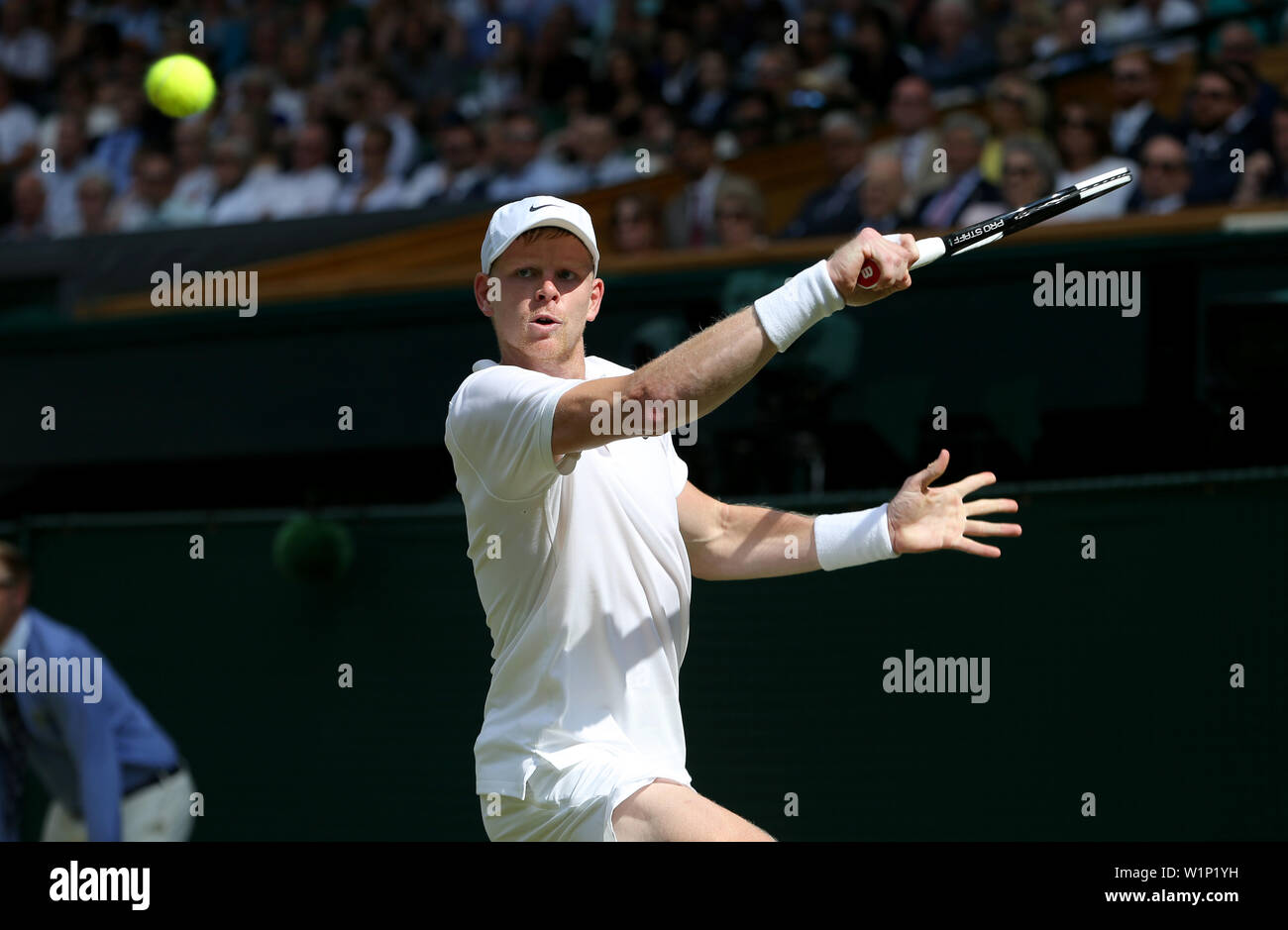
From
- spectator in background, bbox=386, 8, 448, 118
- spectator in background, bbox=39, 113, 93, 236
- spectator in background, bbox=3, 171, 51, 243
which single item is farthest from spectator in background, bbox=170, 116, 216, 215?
→ spectator in background, bbox=386, 8, 448, 118

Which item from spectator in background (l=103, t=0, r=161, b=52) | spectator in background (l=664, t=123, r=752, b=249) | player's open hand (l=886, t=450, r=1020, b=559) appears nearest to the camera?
player's open hand (l=886, t=450, r=1020, b=559)

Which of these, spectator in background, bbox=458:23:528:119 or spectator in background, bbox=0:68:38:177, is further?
spectator in background, bbox=0:68:38:177

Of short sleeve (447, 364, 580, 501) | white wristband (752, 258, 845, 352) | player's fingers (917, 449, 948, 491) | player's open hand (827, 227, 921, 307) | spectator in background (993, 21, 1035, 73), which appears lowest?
player's fingers (917, 449, 948, 491)

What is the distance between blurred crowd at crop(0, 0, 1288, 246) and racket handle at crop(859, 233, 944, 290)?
13.7 ft

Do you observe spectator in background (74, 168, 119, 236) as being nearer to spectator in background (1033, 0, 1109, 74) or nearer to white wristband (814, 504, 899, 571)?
spectator in background (1033, 0, 1109, 74)

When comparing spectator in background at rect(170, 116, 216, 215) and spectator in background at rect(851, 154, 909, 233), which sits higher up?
spectator in background at rect(170, 116, 216, 215)

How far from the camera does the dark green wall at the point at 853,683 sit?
270 inches

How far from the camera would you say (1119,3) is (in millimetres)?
10164

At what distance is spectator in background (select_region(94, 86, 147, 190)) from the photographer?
1291cm

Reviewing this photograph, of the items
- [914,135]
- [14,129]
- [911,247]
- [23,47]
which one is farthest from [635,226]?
[23,47]

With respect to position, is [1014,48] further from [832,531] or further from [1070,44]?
[832,531]

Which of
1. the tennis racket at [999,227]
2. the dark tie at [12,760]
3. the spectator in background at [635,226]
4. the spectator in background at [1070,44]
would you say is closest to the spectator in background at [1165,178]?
the spectator in background at [1070,44]

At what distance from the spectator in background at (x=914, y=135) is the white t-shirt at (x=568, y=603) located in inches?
195

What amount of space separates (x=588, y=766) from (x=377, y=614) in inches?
171
